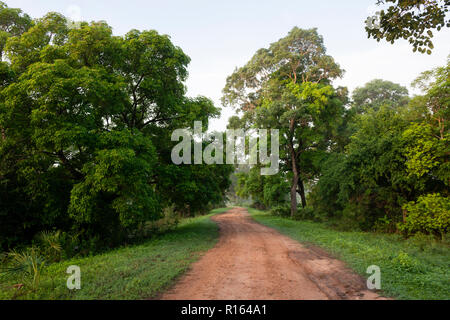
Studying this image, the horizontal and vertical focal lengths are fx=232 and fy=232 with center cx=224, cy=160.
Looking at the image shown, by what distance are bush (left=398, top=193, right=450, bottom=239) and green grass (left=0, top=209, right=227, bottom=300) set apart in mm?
10329

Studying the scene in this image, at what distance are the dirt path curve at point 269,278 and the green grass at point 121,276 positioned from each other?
506 millimetres

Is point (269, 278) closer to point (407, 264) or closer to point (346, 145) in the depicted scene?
point (407, 264)

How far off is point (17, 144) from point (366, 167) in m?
18.2

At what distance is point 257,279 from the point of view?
6.27 metres

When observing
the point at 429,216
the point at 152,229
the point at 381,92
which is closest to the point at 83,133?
the point at 152,229

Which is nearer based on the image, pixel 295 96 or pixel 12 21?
pixel 12 21

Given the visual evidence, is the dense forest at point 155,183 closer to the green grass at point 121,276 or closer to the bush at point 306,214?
the green grass at point 121,276

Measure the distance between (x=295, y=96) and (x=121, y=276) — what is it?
65.7 feet

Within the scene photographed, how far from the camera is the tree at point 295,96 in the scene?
21.7 meters

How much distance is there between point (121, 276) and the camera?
21.3ft

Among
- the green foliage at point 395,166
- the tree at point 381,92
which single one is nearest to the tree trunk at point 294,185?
the green foliage at point 395,166

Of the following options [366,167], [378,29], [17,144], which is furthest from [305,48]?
[17,144]

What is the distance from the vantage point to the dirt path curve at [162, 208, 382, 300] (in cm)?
529

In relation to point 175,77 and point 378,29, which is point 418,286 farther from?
point 175,77
